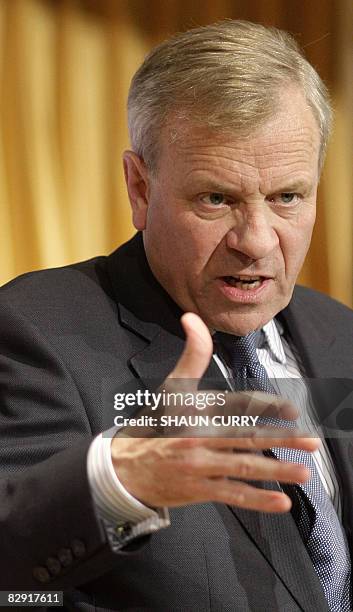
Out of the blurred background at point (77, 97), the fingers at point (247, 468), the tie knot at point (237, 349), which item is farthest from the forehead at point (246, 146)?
the blurred background at point (77, 97)

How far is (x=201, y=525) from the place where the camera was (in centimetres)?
144

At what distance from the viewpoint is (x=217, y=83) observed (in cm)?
151

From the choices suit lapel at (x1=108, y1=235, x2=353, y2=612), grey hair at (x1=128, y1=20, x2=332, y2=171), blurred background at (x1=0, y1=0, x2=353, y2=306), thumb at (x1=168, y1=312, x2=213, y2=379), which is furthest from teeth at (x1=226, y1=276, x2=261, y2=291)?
blurred background at (x1=0, y1=0, x2=353, y2=306)

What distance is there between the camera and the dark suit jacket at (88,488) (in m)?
1.22

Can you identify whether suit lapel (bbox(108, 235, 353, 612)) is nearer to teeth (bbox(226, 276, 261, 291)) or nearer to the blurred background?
teeth (bbox(226, 276, 261, 291))

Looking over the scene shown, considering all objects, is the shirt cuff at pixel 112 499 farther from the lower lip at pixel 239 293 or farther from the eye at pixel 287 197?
the eye at pixel 287 197

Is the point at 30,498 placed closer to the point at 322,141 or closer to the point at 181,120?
the point at 181,120

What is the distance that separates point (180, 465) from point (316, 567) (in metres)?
0.54

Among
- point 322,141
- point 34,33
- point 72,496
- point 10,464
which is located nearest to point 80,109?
point 34,33

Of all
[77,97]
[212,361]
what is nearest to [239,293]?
[212,361]

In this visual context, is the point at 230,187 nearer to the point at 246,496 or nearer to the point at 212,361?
the point at 212,361

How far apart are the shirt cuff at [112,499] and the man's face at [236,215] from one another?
436 mm

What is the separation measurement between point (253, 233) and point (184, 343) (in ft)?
0.70

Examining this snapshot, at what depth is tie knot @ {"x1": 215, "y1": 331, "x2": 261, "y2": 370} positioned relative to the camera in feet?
5.41
